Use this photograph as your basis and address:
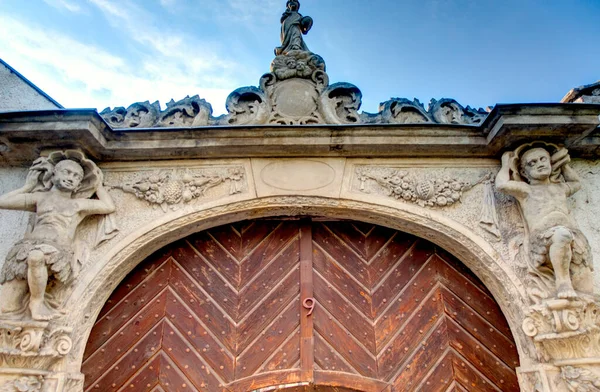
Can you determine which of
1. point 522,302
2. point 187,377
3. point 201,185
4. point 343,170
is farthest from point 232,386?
point 522,302

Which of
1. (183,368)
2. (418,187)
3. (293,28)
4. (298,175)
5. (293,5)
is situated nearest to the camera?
(183,368)

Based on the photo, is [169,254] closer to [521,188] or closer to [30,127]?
[30,127]

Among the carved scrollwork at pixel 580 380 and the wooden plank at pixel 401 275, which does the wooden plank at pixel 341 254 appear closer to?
the wooden plank at pixel 401 275

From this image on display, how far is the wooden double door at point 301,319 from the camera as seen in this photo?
2422 millimetres

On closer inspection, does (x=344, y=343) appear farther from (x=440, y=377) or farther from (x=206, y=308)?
(x=206, y=308)

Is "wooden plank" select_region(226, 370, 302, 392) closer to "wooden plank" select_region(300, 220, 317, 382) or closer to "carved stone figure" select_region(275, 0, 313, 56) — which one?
"wooden plank" select_region(300, 220, 317, 382)

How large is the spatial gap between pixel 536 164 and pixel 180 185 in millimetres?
2328

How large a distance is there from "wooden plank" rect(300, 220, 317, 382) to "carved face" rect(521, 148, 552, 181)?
1475 mm

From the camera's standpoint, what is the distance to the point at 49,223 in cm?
237

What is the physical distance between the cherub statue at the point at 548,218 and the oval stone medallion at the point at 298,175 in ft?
3.69

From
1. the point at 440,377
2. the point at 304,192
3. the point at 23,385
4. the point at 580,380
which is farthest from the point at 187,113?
the point at 580,380

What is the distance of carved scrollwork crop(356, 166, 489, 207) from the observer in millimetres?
2643

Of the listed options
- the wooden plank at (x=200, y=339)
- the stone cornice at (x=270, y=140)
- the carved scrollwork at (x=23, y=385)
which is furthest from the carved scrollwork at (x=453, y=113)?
the carved scrollwork at (x=23, y=385)

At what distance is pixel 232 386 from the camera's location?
239cm
